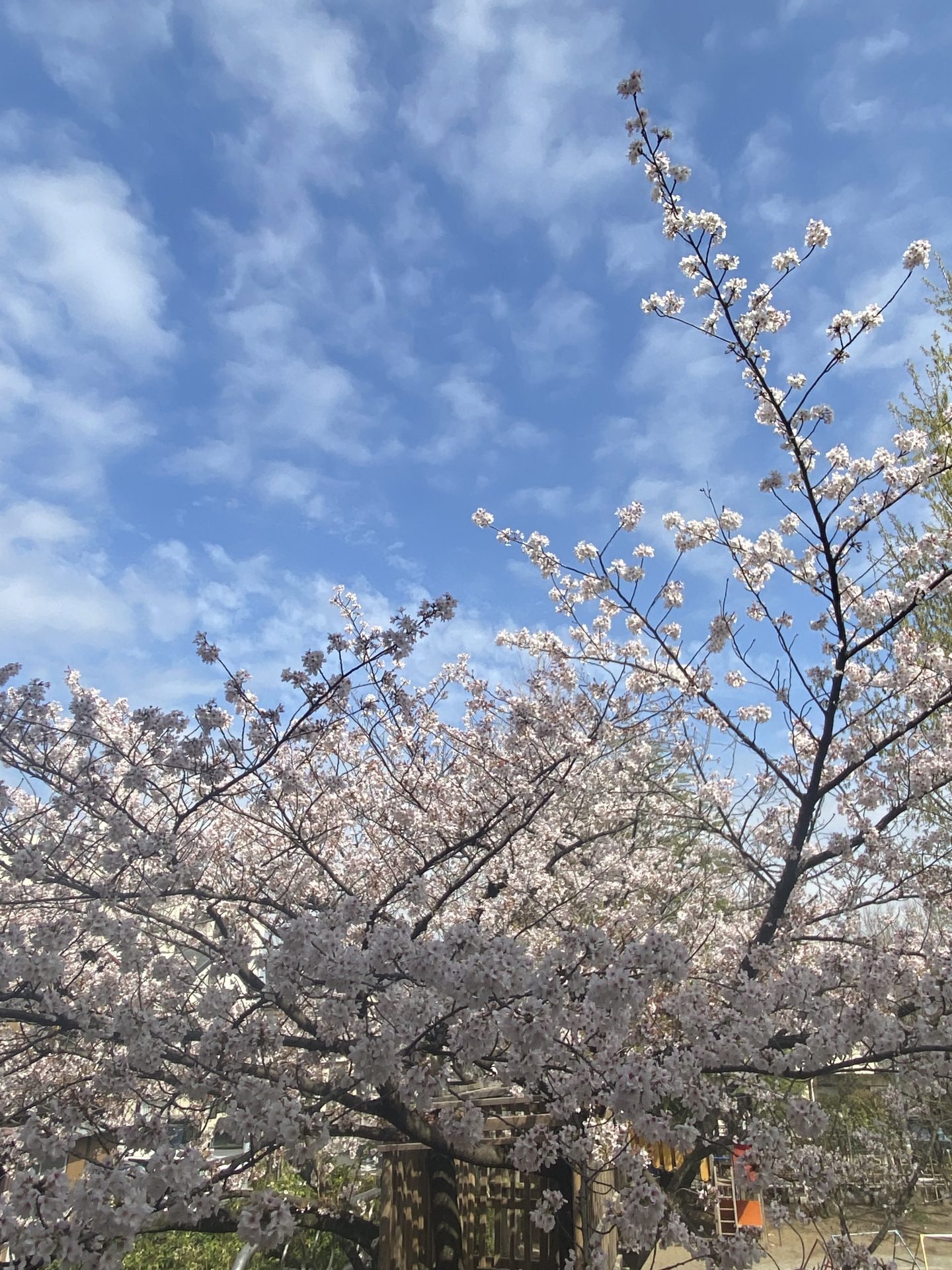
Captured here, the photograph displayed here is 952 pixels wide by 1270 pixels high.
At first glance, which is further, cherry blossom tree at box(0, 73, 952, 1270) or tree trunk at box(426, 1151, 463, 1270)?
tree trunk at box(426, 1151, 463, 1270)

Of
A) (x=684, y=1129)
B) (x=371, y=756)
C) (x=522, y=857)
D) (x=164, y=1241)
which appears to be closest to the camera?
(x=684, y=1129)

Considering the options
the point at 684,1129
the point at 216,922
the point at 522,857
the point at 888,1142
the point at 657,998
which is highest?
the point at 522,857

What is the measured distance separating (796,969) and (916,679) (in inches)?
125

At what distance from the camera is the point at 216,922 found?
Result: 5.03 meters

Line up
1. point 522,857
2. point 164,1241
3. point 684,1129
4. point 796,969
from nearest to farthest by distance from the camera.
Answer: point 684,1129 < point 796,969 < point 522,857 < point 164,1241

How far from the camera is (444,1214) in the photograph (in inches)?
212

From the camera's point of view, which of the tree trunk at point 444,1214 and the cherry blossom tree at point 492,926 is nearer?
the cherry blossom tree at point 492,926

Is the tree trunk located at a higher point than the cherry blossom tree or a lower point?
lower

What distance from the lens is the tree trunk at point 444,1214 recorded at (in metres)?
5.25

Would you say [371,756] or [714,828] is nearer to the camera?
[714,828]

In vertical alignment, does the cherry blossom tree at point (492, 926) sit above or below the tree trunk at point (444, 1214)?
above

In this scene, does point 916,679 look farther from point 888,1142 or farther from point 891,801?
point 888,1142

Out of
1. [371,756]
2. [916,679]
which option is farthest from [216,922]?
[916,679]

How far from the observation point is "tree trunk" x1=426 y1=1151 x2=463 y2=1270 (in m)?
5.25
